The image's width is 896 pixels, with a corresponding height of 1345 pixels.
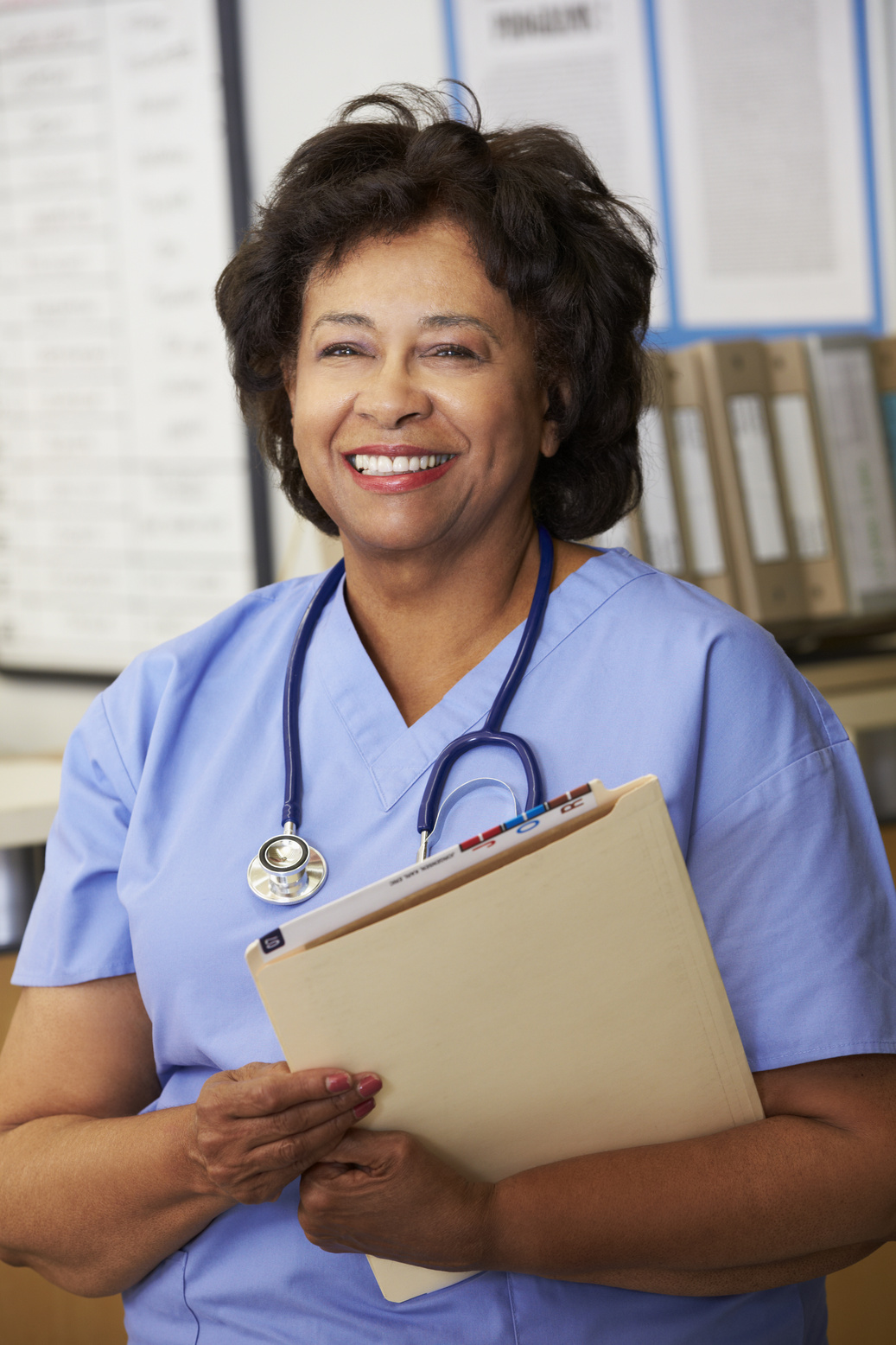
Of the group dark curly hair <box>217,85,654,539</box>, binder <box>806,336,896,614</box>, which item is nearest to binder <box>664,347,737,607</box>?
binder <box>806,336,896,614</box>

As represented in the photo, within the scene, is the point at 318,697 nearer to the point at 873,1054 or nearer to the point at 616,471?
the point at 616,471

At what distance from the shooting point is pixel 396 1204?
2.43 ft

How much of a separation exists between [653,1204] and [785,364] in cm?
122

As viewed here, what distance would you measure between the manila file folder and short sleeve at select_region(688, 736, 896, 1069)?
61 mm

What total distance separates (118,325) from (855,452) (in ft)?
3.70

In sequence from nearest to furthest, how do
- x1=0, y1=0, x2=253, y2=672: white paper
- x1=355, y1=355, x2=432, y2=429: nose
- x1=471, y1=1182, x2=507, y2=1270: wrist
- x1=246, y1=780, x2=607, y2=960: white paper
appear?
x1=246, y1=780, x2=607, y2=960: white paper, x1=471, y1=1182, x2=507, y2=1270: wrist, x1=355, y1=355, x2=432, y2=429: nose, x1=0, y1=0, x2=253, y2=672: white paper

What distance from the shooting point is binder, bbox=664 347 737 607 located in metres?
1.62

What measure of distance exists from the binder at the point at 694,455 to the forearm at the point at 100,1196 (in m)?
1.07

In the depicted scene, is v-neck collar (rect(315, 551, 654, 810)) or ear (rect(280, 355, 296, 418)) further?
ear (rect(280, 355, 296, 418))

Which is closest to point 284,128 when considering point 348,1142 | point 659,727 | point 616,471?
point 616,471

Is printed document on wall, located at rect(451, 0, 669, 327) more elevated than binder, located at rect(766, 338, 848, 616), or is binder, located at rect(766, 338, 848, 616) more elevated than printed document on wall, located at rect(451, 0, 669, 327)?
printed document on wall, located at rect(451, 0, 669, 327)

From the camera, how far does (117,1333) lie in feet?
4.56

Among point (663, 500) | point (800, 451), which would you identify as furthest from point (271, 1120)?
point (800, 451)

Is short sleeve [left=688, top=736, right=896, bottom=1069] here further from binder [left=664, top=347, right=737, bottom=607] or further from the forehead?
binder [left=664, top=347, right=737, bottom=607]
